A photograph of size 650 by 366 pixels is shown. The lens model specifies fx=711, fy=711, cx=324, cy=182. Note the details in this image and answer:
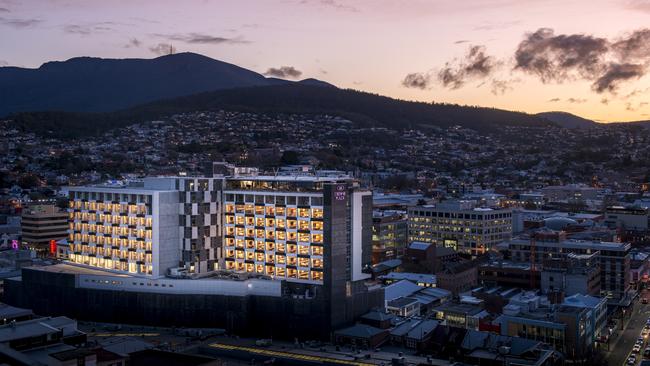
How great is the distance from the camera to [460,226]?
9788 centimetres

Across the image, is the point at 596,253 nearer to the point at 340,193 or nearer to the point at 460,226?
the point at 460,226

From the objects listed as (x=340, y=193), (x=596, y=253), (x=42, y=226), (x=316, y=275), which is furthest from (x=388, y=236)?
(x=42, y=226)

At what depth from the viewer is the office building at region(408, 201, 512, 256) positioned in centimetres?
9650

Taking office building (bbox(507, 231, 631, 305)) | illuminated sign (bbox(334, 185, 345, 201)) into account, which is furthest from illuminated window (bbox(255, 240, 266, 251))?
office building (bbox(507, 231, 631, 305))

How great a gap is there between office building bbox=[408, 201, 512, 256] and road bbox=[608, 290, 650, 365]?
83.8ft

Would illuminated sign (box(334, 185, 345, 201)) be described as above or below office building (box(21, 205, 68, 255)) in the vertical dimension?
above

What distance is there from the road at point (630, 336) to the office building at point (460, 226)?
83.8ft

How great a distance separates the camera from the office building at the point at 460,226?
96.5 metres

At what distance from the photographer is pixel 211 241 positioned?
6103cm

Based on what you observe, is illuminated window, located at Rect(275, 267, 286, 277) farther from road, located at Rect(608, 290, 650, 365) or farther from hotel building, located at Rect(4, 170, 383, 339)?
road, located at Rect(608, 290, 650, 365)

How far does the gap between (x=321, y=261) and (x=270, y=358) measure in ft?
32.3

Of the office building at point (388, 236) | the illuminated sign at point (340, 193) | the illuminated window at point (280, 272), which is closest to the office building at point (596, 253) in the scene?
the office building at point (388, 236)

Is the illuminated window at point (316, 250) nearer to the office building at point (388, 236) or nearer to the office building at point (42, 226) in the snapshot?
the office building at point (388, 236)

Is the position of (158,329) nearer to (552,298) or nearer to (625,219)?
(552,298)
